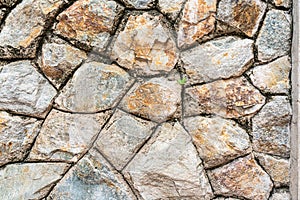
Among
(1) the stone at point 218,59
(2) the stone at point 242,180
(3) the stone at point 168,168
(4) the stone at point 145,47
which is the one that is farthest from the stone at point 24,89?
(2) the stone at point 242,180

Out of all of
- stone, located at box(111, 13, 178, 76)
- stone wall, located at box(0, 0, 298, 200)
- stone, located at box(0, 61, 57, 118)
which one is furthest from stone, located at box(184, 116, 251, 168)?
stone, located at box(0, 61, 57, 118)

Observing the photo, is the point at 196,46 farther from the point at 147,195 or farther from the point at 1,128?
the point at 1,128

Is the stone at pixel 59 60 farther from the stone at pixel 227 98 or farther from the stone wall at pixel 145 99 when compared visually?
the stone at pixel 227 98

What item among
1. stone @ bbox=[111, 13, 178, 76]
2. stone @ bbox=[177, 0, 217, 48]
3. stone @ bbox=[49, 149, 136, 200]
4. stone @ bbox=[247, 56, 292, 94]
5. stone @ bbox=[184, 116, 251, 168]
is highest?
stone @ bbox=[177, 0, 217, 48]

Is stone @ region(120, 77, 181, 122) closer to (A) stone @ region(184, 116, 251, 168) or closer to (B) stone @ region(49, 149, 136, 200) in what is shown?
(A) stone @ region(184, 116, 251, 168)

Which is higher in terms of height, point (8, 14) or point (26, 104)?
point (8, 14)

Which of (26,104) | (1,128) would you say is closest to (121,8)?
(26,104)
